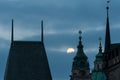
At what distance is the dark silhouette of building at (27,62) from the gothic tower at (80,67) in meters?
56.7

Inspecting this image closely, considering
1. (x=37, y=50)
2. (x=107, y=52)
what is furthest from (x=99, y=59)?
(x=37, y=50)

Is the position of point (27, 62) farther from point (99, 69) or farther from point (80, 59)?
point (80, 59)

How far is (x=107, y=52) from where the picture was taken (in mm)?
133250

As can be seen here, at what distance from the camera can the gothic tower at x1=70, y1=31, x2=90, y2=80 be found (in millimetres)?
166875

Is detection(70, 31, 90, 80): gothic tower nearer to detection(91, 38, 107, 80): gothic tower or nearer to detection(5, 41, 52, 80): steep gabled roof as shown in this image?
detection(91, 38, 107, 80): gothic tower

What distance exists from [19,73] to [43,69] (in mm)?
4192

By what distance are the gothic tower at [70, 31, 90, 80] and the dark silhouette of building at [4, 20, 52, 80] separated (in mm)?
56748

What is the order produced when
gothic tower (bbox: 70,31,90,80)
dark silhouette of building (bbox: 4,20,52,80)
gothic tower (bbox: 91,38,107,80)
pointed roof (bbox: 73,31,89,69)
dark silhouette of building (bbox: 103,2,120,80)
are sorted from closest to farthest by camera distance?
1. dark silhouette of building (bbox: 4,20,52,80)
2. dark silhouette of building (bbox: 103,2,120,80)
3. gothic tower (bbox: 91,38,107,80)
4. gothic tower (bbox: 70,31,90,80)
5. pointed roof (bbox: 73,31,89,69)

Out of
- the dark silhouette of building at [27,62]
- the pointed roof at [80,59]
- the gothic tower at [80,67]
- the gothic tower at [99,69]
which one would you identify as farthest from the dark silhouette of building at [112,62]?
the pointed roof at [80,59]

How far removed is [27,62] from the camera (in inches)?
4281

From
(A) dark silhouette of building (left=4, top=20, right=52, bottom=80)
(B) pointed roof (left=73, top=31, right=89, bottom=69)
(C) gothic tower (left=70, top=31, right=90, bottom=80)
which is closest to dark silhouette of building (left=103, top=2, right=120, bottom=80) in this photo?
(A) dark silhouette of building (left=4, top=20, right=52, bottom=80)

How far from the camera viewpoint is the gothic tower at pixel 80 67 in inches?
6570

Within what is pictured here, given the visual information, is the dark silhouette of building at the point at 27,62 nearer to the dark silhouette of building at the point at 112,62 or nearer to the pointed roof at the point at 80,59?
the dark silhouette of building at the point at 112,62

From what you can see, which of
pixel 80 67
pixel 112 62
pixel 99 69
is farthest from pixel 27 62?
pixel 80 67
